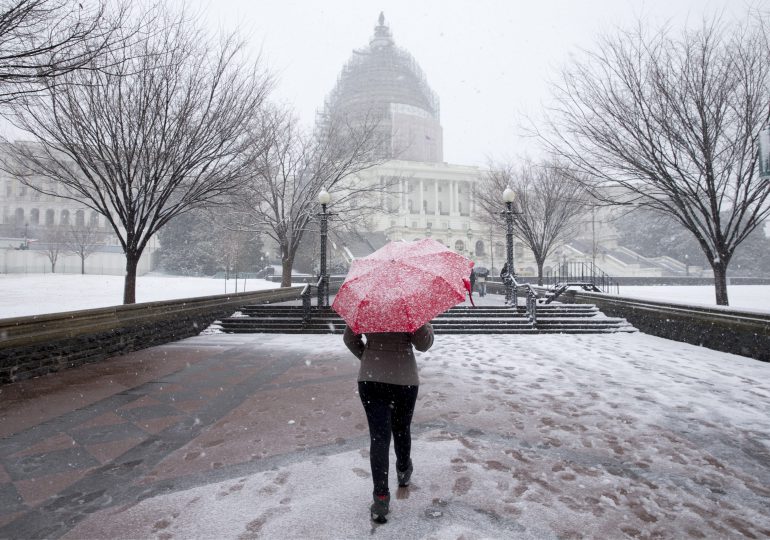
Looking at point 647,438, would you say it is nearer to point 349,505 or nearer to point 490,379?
point 490,379

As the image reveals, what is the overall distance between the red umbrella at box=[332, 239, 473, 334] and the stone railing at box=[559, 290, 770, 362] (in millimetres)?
8451

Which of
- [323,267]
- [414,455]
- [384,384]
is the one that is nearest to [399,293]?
[384,384]

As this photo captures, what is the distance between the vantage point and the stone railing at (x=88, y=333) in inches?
251

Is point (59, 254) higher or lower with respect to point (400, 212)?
lower

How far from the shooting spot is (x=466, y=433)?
434cm

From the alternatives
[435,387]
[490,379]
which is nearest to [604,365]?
[490,379]

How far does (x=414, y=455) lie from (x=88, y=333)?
7.11 meters

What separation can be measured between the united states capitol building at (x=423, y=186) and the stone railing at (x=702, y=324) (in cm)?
3328

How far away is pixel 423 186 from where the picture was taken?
83500 mm

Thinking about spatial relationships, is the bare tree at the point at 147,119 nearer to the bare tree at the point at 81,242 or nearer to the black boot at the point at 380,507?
the black boot at the point at 380,507

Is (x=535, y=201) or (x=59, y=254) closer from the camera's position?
(x=535, y=201)

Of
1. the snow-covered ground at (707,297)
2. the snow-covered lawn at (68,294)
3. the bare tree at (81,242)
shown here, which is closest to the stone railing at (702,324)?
the snow-covered ground at (707,297)

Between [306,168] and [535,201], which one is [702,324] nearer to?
[535,201]

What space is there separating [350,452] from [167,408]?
2736mm
